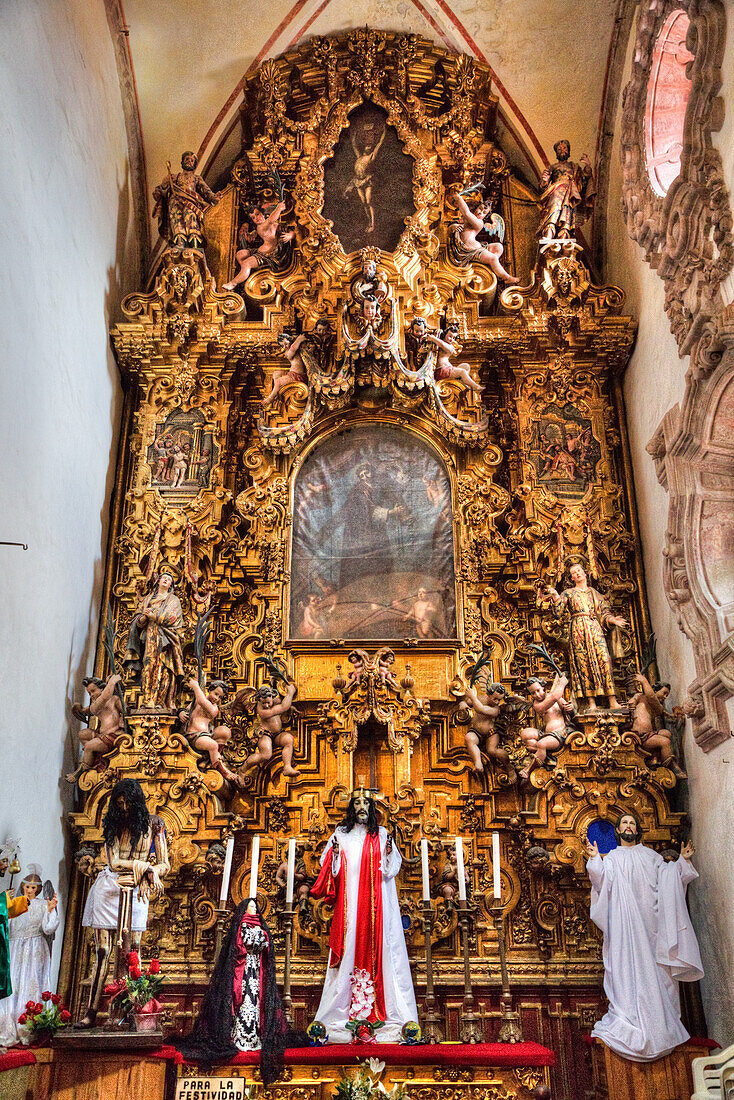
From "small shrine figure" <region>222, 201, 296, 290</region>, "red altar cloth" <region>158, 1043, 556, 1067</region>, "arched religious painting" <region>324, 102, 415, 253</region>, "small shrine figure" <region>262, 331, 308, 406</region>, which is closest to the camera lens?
"red altar cloth" <region>158, 1043, 556, 1067</region>

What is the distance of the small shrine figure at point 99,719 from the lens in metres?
10.2

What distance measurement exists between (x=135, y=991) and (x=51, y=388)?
564cm

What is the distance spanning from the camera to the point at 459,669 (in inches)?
439

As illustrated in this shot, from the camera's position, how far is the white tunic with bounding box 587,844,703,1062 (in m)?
8.12

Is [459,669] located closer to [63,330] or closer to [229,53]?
[63,330]

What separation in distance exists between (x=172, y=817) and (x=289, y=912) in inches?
68.4

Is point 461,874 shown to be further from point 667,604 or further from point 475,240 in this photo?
point 475,240

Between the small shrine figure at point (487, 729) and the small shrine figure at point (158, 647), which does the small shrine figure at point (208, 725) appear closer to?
the small shrine figure at point (158, 647)

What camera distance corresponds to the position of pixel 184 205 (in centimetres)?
1305

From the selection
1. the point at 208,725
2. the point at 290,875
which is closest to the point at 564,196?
the point at 208,725

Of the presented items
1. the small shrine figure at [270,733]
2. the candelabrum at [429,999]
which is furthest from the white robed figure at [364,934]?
the small shrine figure at [270,733]

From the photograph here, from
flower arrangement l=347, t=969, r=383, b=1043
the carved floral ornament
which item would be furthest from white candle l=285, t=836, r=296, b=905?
the carved floral ornament

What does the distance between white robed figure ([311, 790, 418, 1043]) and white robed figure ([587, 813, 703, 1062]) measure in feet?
5.42

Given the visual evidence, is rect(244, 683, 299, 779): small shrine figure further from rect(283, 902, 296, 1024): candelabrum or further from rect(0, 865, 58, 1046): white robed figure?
rect(0, 865, 58, 1046): white robed figure
